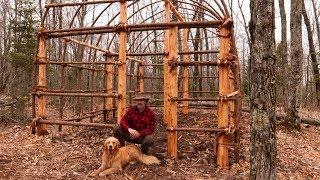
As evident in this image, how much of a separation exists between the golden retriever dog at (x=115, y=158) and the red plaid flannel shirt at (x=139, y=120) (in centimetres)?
44

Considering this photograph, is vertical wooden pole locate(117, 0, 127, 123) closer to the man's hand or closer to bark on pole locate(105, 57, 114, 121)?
the man's hand

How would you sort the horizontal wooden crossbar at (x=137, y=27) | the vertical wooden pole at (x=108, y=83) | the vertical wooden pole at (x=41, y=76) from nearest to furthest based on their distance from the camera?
1. the horizontal wooden crossbar at (x=137, y=27)
2. the vertical wooden pole at (x=41, y=76)
3. the vertical wooden pole at (x=108, y=83)

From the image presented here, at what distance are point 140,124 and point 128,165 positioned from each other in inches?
31.5

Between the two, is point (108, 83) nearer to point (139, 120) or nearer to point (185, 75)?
point (185, 75)

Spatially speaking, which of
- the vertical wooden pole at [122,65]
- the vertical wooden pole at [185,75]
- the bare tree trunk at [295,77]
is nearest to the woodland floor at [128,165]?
the vertical wooden pole at [122,65]

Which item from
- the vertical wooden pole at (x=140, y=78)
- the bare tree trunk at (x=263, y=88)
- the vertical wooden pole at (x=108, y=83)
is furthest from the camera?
the vertical wooden pole at (x=140, y=78)

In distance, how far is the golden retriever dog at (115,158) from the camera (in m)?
6.48

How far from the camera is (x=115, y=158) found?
21.7 feet

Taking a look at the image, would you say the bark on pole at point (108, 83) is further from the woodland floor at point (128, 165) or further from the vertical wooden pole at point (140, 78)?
the vertical wooden pole at point (140, 78)

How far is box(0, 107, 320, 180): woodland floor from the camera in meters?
6.58

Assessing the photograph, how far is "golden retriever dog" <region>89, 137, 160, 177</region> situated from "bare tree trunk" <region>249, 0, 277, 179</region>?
104 inches

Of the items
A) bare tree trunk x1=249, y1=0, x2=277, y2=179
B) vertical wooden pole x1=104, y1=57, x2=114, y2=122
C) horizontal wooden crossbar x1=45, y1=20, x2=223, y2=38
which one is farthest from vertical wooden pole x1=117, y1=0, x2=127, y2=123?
bare tree trunk x1=249, y1=0, x2=277, y2=179

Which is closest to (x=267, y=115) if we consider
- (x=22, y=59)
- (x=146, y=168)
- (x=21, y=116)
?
(x=146, y=168)

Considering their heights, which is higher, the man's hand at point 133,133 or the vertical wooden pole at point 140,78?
the vertical wooden pole at point 140,78
